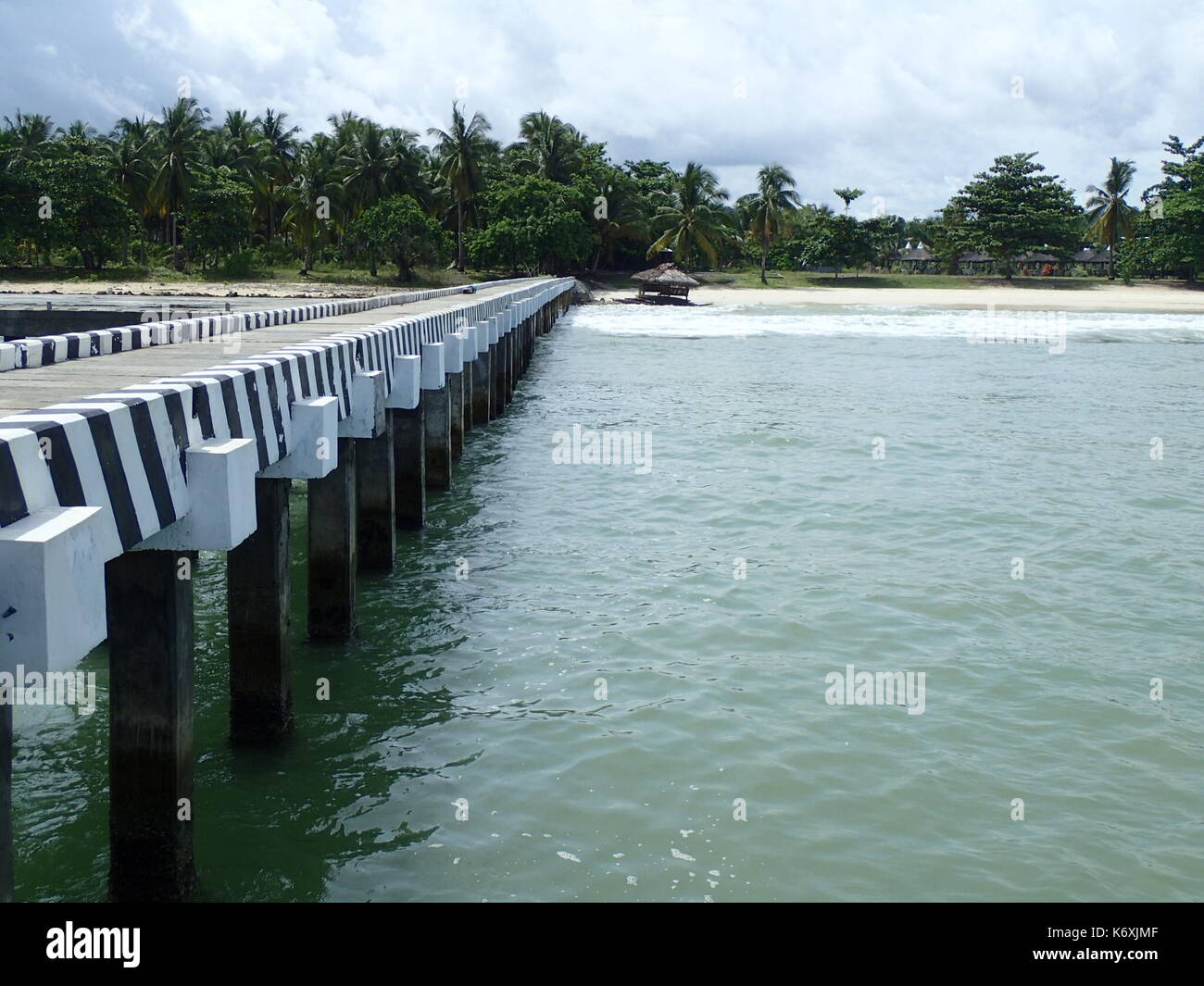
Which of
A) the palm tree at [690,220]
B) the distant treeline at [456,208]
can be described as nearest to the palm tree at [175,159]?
the distant treeline at [456,208]

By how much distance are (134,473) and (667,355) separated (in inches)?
1563

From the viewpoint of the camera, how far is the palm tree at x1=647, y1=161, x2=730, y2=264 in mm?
85562

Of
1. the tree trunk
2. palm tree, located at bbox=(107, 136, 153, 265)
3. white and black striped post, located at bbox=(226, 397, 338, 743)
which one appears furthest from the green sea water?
the tree trunk

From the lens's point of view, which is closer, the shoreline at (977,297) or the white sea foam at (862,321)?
the white sea foam at (862,321)

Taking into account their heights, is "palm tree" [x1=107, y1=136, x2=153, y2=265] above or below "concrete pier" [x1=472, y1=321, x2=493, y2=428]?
above

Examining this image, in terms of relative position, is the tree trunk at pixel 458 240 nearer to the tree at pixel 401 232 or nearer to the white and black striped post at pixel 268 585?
the tree at pixel 401 232

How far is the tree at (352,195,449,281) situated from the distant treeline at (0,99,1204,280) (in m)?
0.11

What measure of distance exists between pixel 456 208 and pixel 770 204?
24910 mm

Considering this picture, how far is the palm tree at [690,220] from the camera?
85.6m

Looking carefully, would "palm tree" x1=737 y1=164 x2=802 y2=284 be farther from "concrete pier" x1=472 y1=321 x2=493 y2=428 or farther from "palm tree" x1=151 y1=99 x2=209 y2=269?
"concrete pier" x1=472 y1=321 x2=493 y2=428

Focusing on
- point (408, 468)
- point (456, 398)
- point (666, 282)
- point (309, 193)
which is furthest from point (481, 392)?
point (666, 282)

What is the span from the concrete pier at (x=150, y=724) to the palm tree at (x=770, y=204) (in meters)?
90.8
